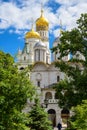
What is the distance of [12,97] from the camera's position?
19.6 meters

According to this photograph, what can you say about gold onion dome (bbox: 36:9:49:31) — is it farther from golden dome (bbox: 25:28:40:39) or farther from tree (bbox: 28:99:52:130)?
tree (bbox: 28:99:52:130)

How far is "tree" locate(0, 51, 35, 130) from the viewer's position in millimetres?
19359

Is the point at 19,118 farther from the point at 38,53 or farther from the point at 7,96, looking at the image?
the point at 38,53

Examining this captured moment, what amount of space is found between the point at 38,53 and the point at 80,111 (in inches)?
1947

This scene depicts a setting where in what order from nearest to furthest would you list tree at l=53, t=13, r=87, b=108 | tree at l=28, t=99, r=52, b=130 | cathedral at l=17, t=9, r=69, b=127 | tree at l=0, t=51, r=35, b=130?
1. tree at l=0, t=51, r=35, b=130
2. tree at l=53, t=13, r=87, b=108
3. tree at l=28, t=99, r=52, b=130
4. cathedral at l=17, t=9, r=69, b=127

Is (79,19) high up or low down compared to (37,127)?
up

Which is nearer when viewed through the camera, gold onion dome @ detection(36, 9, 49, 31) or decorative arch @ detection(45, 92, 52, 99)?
decorative arch @ detection(45, 92, 52, 99)

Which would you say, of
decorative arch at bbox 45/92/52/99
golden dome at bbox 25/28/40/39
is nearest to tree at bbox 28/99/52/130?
decorative arch at bbox 45/92/52/99

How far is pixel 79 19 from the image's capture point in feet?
86.8

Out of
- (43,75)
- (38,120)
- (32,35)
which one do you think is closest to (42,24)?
(32,35)

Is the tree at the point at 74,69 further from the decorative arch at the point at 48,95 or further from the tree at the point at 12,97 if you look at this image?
the decorative arch at the point at 48,95

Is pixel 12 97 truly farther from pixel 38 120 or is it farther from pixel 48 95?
pixel 48 95

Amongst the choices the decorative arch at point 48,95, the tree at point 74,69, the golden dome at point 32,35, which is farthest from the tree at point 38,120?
the golden dome at point 32,35

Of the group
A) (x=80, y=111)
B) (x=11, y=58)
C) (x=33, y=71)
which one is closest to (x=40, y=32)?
(x=33, y=71)
